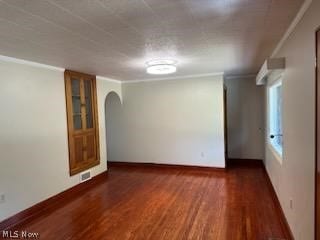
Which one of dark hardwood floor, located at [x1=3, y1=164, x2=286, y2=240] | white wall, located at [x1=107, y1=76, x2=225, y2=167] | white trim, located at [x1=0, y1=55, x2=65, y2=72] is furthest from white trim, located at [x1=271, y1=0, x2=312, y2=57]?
white trim, located at [x1=0, y1=55, x2=65, y2=72]

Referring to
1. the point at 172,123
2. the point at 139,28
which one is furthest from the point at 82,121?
the point at 139,28

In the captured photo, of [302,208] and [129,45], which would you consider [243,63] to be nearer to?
[129,45]

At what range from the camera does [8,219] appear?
3027 millimetres

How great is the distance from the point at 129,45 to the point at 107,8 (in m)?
0.96

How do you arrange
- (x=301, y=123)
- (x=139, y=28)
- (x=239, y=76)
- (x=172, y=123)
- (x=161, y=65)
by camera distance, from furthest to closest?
(x=239, y=76), (x=172, y=123), (x=161, y=65), (x=139, y=28), (x=301, y=123)

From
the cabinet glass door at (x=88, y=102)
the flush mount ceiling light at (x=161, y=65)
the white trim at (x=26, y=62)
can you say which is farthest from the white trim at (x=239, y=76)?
the white trim at (x=26, y=62)

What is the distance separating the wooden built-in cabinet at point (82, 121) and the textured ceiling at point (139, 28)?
979 mm

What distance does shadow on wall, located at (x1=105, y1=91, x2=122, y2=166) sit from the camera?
614 centimetres

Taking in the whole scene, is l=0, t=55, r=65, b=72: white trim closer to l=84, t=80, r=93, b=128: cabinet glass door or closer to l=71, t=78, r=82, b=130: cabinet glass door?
l=71, t=78, r=82, b=130: cabinet glass door

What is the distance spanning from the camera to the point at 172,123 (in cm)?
570

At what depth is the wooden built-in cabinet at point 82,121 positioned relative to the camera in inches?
165

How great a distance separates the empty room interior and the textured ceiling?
1 cm

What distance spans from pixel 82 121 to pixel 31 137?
1205 mm

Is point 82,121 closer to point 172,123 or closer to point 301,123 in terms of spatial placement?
point 172,123
